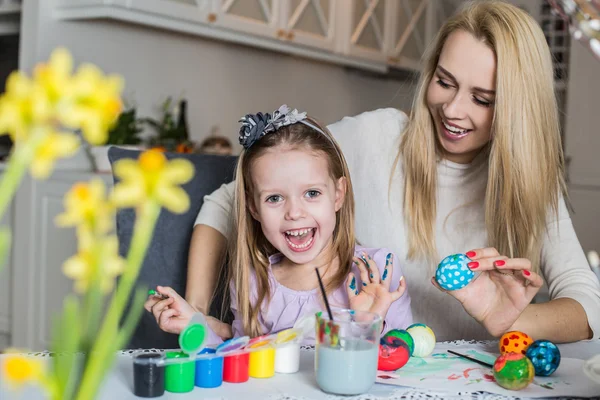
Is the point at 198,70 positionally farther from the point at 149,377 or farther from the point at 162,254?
the point at 149,377

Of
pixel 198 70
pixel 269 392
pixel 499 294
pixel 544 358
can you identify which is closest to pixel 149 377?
pixel 269 392

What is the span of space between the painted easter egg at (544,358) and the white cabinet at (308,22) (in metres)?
2.43

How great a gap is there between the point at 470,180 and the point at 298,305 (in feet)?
1.84

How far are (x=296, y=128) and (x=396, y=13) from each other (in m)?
3.40

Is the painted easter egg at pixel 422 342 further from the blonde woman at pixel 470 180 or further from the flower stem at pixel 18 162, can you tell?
the flower stem at pixel 18 162

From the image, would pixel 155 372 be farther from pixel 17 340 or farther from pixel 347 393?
pixel 17 340

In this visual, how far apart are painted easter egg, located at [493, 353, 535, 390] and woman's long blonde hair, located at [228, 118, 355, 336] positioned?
633mm

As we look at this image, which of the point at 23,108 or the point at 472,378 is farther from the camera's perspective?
the point at 472,378

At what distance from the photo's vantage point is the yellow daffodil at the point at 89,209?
15.2 inches

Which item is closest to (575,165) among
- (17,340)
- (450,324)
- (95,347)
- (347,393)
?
(450,324)

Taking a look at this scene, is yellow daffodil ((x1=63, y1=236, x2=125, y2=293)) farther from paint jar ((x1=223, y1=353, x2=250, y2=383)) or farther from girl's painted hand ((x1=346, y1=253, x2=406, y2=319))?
girl's painted hand ((x1=346, y1=253, x2=406, y2=319))

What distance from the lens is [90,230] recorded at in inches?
15.9

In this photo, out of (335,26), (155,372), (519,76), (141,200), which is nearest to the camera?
(141,200)

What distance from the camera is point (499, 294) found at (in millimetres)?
1308
